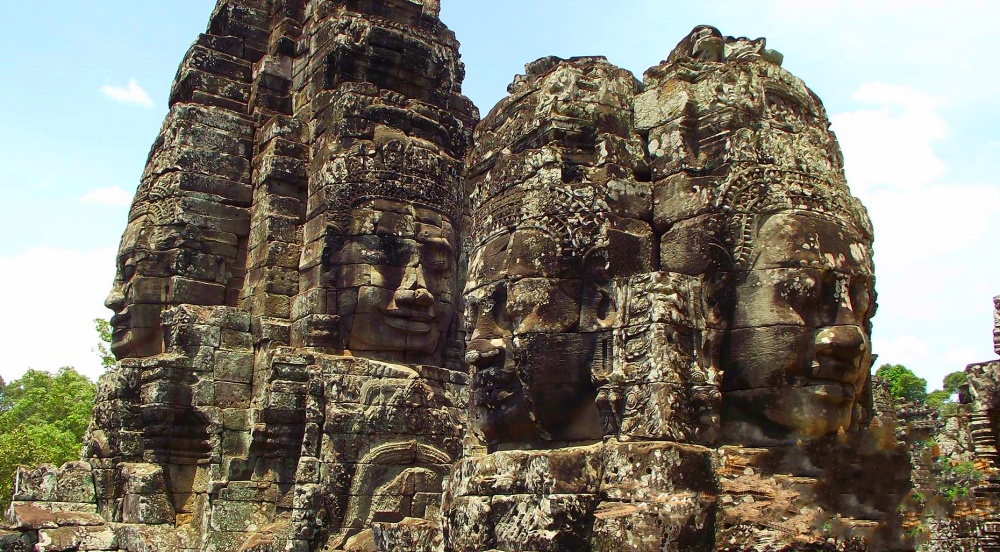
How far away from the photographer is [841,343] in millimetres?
5363

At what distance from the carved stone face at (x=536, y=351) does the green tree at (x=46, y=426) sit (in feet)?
56.1

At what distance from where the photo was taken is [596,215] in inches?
235

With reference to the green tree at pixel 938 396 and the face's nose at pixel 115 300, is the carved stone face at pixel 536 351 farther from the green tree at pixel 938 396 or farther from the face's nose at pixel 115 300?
the green tree at pixel 938 396

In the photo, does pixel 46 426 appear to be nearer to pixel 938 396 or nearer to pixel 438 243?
pixel 438 243

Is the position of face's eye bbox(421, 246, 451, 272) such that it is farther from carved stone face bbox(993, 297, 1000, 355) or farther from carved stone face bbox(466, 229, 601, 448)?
carved stone face bbox(993, 297, 1000, 355)

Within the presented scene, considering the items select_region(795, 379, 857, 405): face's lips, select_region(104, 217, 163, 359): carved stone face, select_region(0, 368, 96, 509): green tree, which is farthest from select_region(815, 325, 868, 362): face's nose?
select_region(0, 368, 96, 509): green tree

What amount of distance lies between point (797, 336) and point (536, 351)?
59.7 inches

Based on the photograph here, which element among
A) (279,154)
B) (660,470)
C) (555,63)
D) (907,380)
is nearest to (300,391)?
(279,154)

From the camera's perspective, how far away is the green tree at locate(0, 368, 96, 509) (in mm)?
23703

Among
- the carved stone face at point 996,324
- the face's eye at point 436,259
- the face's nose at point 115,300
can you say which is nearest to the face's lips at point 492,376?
the face's eye at point 436,259

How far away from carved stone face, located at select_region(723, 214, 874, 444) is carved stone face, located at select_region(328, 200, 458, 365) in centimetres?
595

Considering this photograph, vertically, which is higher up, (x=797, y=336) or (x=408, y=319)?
(x=408, y=319)

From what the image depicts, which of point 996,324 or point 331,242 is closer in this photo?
point 996,324

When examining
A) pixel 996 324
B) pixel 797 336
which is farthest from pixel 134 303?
pixel 996 324
